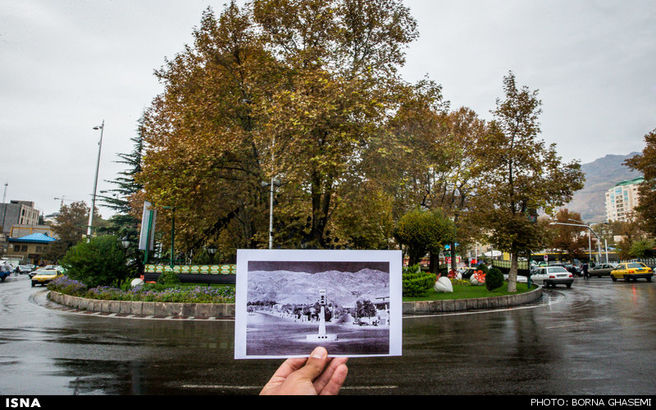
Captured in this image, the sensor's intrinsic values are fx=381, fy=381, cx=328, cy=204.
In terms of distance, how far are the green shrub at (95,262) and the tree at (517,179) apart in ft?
66.4

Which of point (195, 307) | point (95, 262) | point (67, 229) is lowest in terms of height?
point (195, 307)

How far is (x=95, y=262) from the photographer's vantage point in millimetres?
20562

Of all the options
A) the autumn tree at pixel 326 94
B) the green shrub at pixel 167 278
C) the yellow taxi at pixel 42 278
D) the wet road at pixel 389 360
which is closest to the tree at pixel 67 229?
the yellow taxi at pixel 42 278

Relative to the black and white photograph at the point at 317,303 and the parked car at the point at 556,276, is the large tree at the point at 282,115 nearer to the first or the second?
the black and white photograph at the point at 317,303

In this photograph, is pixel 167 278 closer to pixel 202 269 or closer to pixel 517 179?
pixel 202 269

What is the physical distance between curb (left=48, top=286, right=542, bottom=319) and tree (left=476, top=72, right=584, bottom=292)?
3389 millimetres

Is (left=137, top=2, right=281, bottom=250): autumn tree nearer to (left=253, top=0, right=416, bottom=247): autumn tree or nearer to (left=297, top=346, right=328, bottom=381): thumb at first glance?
(left=253, top=0, right=416, bottom=247): autumn tree

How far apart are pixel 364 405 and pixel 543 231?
21449 millimetres

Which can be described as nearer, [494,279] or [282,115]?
[282,115]

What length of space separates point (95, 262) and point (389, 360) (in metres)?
18.8

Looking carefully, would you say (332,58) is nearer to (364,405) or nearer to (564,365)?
(564,365)

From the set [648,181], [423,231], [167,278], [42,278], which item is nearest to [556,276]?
[423,231]

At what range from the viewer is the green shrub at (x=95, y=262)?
20.4m

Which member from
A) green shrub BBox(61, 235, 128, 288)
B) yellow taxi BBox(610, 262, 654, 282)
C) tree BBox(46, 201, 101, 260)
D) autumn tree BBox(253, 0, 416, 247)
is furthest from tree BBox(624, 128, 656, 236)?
tree BBox(46, 201, 101, 260)
